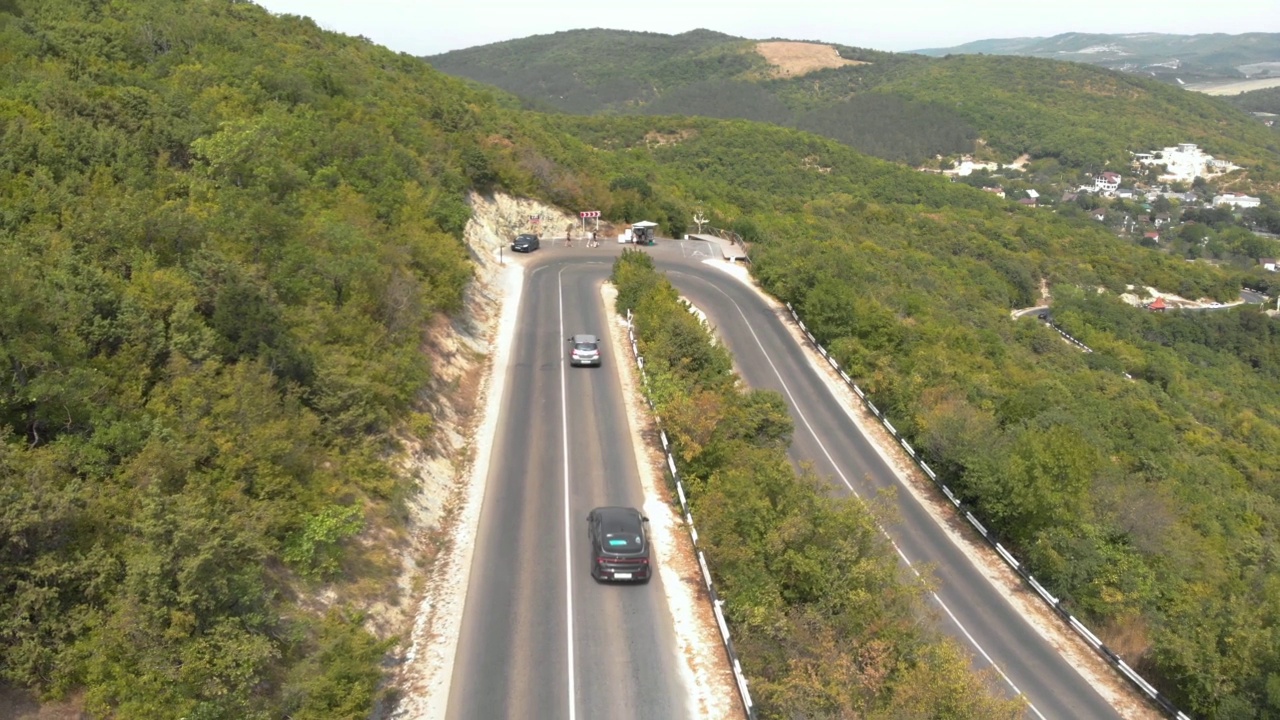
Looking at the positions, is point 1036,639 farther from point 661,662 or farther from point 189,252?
point 189,252

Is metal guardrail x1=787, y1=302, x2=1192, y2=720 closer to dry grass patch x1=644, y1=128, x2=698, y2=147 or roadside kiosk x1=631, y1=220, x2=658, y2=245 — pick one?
roadside kiosk x1=631, y1=220, x2=658, y2=245

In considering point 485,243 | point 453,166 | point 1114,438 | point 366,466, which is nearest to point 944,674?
point 366,466

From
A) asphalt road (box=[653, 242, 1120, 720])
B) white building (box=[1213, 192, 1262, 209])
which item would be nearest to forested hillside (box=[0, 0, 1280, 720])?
asphalt road (box=[653, 242, 1120, 720])

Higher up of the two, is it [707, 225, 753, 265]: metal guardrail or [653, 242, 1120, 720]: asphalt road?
[707, 225, 753, 265]: metal guardrail

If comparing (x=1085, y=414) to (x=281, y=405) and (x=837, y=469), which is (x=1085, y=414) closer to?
(x=837, y=469)

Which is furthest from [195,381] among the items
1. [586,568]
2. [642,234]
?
[642,234]

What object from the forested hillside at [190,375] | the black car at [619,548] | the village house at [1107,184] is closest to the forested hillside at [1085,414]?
the black car at [619,548]
